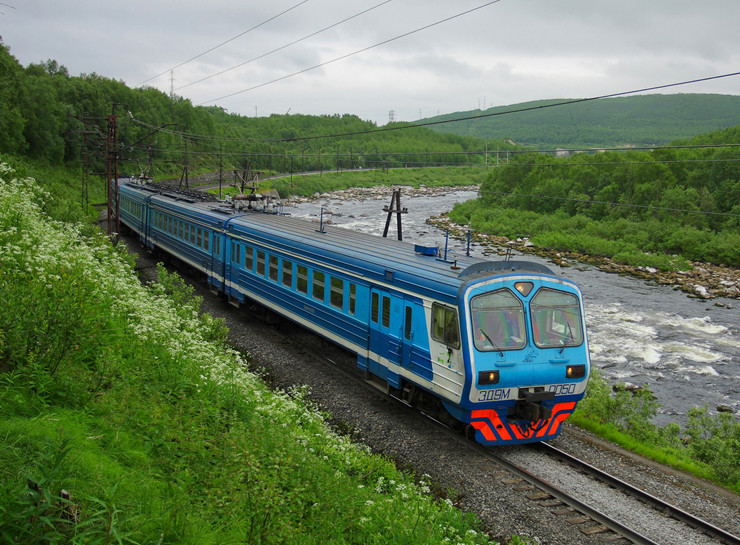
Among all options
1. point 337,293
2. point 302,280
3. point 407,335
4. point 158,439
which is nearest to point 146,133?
point 302,280

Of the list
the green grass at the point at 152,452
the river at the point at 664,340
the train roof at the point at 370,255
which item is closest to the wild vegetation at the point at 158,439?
the green grass at the point at 152,452

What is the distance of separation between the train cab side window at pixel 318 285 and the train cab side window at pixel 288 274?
4.13 ft

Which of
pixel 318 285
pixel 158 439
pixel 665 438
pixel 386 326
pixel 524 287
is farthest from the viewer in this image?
pixel 318 285

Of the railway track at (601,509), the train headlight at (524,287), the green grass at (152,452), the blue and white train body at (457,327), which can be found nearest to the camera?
the green grass at (152,452)

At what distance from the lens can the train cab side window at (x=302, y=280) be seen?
14448 mm

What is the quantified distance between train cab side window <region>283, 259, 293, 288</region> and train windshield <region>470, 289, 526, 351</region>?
267 inches

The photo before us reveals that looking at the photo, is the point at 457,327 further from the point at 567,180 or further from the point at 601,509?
the point at 567,180

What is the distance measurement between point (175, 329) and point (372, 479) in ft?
13.4

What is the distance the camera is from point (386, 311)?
11359 mm

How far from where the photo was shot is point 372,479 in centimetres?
842

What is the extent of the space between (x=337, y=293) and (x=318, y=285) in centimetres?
98

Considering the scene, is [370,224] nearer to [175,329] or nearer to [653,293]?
[653,293]

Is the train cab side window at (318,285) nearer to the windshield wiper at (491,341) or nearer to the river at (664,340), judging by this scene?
the river at (664,340)

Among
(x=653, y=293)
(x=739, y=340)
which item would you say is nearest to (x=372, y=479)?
(x=739, y=340)
